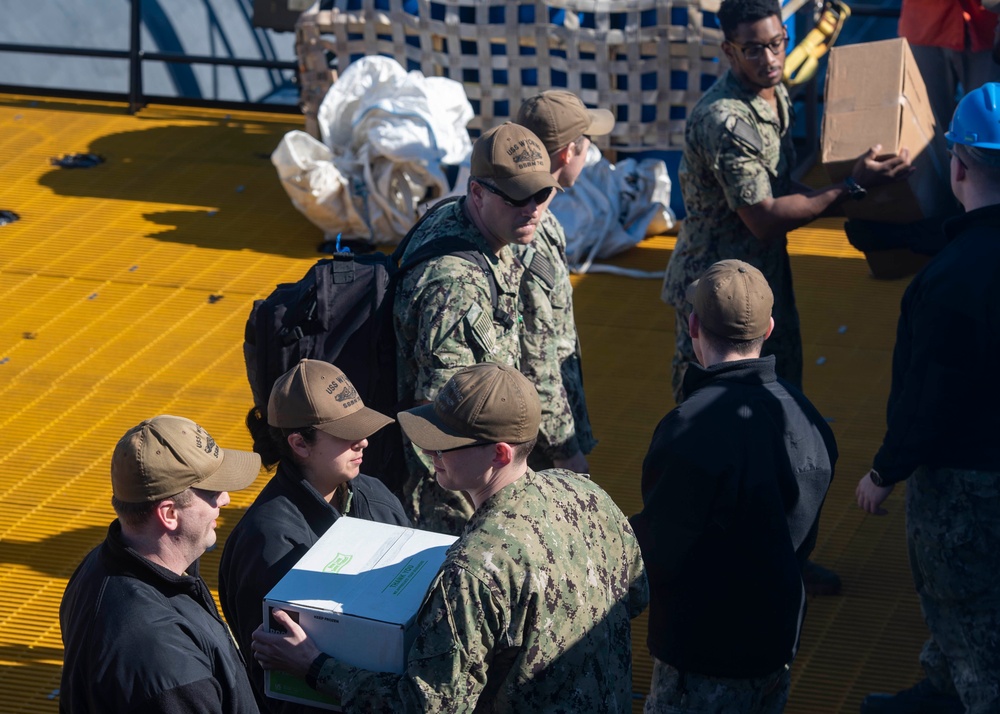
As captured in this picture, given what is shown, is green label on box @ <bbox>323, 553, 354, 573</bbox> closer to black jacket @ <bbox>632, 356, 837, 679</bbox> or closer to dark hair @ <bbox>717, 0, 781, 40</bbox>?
black jacket @ <bbox>632, 356, 837, 679</bbox>

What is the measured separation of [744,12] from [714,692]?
8.03 feet

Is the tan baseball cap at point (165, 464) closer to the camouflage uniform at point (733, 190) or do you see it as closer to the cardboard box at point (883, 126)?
the camouflage uniform at point (733, 190)

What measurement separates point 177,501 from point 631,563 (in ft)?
3.22

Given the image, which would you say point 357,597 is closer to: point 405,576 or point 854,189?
point 405,576

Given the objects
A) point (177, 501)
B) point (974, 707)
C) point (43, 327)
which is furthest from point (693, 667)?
point (43, 327)

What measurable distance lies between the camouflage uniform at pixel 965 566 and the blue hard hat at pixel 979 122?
0.91 meters

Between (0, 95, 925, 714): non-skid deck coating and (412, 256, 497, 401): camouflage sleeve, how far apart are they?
1.41m

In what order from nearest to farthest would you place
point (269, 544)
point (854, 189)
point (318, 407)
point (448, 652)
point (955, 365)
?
point (448, 652) → point (269, 544) → point (318, 407) → point (955, 365) → point (854, 189)

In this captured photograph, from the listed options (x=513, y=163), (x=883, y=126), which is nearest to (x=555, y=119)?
(x=513, y=163)

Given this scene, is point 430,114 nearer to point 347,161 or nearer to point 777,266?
point 347,161

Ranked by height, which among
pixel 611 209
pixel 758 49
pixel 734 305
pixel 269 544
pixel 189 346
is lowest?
pixel 189 346

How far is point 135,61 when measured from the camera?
945 cm

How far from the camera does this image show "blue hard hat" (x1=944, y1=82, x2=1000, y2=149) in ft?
11.8

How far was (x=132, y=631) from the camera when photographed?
263 cm
